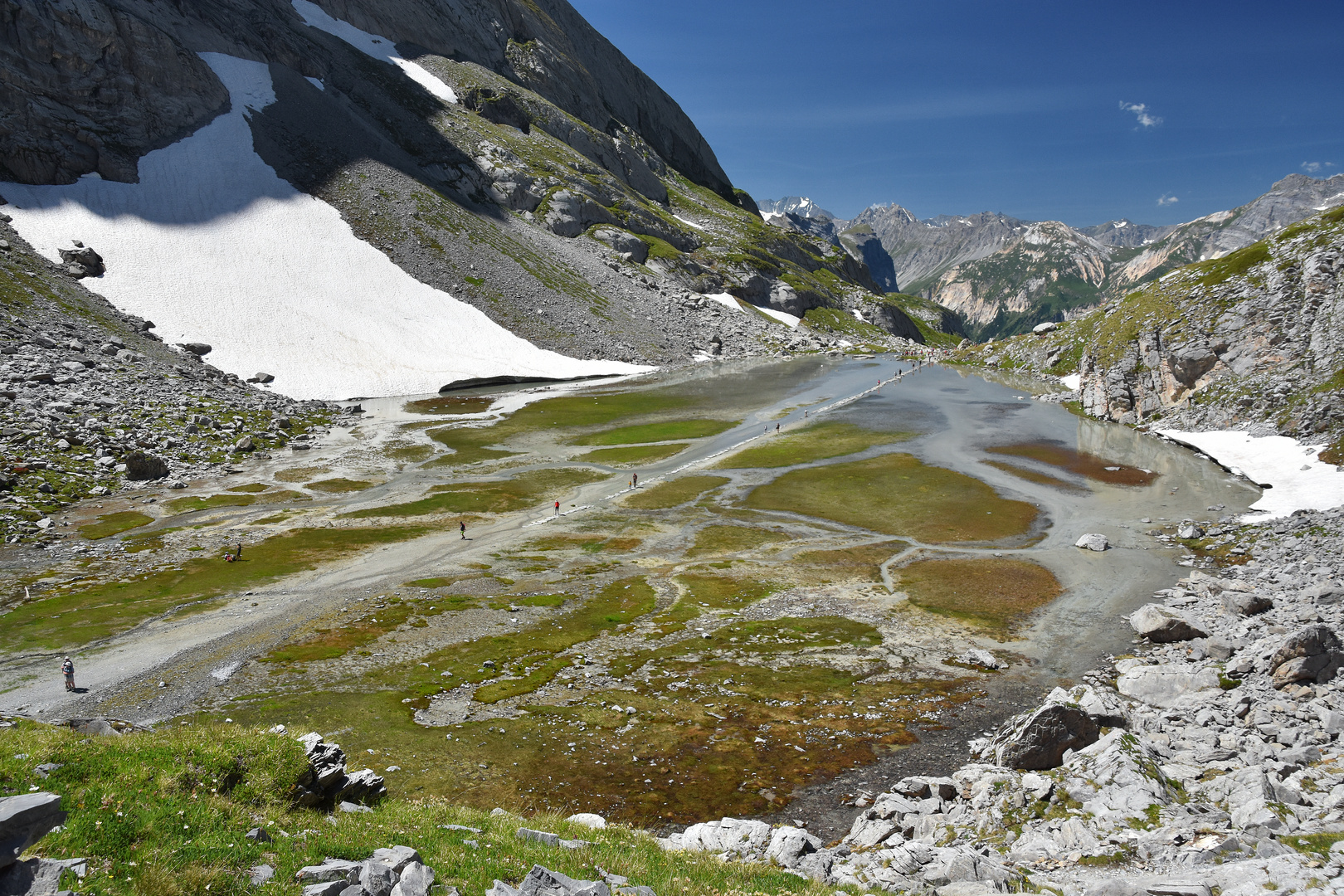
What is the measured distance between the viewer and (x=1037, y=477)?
71875 millimetres

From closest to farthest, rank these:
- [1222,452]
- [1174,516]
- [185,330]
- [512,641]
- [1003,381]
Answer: [512,641]
[1174,516]
[1222,452]
[185,330]
[1003,381]

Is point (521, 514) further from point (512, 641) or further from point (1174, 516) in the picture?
point (1174, 516)

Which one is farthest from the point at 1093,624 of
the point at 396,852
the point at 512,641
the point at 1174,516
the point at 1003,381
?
the point at 1003,381

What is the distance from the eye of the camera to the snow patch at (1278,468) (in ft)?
173

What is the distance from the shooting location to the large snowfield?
116 metres

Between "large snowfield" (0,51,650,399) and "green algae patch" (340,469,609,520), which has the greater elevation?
"large snowfield" (0,51,650,399)

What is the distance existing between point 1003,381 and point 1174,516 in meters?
101

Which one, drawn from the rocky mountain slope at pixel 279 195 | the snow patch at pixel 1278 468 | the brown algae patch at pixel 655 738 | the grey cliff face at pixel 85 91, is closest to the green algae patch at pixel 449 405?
the rocky mountain slope at pixel 279 195

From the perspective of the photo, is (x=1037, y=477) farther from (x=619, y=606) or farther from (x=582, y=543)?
(x=619, y=606)

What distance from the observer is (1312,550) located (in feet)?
137

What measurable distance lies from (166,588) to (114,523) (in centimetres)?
1726

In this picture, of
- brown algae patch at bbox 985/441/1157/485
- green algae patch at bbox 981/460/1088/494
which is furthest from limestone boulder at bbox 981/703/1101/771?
brown algae patch at bbox 985/441/1157/485

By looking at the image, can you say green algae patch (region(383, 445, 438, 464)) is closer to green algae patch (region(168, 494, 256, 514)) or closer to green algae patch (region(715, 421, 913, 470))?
green algae patch (region(168, 494, 256, 514))

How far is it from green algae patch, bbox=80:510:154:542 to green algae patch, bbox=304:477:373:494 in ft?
45.8
